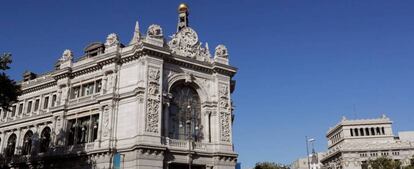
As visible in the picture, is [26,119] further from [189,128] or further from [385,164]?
[385,164]

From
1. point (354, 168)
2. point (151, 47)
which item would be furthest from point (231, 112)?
point (354, 168)

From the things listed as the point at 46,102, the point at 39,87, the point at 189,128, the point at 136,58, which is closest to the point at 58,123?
the point at 46,102

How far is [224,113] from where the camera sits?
44844 millimetres

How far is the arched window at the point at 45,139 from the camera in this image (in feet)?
155

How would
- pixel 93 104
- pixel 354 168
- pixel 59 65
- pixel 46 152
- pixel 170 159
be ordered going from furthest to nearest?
pixel 354 168, pixel 59 65, pixel 46 152, pixel 93 104, pixel 170 159

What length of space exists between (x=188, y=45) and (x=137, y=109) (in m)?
10.1

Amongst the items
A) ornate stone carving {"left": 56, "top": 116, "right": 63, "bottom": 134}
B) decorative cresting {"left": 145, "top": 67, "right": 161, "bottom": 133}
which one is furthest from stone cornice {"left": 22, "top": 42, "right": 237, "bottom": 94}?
ornate stone carving {"left": 56, "top": 116, "right": 63, "bottom": 134}

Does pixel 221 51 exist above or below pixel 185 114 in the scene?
above

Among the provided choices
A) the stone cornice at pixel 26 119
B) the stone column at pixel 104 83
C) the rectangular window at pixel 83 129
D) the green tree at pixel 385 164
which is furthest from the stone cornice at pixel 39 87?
the green tree at pixel 385 164

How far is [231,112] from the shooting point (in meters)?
46.2

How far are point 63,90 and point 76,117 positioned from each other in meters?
4.39

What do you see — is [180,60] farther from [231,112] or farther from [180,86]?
[231,112]

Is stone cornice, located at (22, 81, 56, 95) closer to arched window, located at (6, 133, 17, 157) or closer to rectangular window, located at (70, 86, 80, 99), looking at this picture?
rectangular window, located at (70, 86, 80, 99)

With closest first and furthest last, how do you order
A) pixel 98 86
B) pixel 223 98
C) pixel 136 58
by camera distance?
1. pixel 136 58
2. pixel 98 86
3. pixel 223 98
